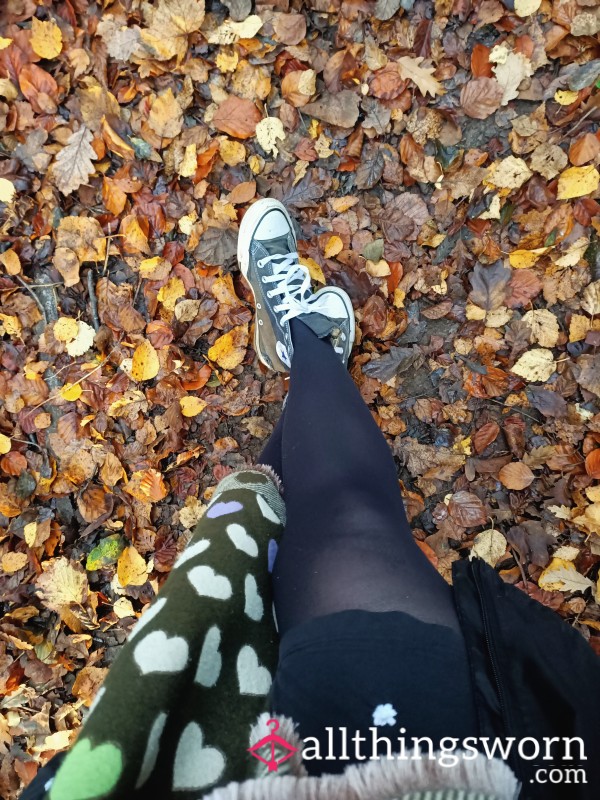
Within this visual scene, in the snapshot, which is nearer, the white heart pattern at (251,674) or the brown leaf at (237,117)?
the white heart pattern at (251,674)

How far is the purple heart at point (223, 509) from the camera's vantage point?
0.96 meters

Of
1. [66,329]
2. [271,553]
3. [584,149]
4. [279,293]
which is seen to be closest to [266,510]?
[271,553]

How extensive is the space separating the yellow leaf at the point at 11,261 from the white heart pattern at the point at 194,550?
1.06m

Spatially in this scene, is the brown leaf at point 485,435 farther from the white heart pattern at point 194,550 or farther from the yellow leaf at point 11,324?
the yellow leaf at point 11,324

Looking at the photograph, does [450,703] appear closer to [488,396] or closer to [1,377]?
[488,396]

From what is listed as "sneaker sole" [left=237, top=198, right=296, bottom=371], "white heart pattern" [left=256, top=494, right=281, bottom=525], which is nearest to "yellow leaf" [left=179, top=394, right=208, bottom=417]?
"sneaker sole" [left=237, top=198, right=296, bottom=371]

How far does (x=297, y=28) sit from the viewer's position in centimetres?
Result: 138

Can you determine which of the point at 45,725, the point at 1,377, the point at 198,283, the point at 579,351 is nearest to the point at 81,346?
the point at 1,377

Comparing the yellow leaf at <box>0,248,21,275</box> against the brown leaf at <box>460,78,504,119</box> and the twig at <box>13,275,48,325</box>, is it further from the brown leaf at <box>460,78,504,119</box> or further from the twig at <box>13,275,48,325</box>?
the brown leaf at <box>460,78,504,119</box>

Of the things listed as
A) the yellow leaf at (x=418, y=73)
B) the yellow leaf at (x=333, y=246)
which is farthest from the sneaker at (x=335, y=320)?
the yellow leaf at (x=418, y=73)

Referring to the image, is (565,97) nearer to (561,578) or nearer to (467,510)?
(467,510)

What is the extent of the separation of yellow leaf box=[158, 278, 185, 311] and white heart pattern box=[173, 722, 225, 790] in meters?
→ 1.10

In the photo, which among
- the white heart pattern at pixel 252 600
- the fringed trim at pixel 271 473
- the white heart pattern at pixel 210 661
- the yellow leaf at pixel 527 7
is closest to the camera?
the white heart pattern at pixel 210 661

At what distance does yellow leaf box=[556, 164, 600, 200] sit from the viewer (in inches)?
52.9
